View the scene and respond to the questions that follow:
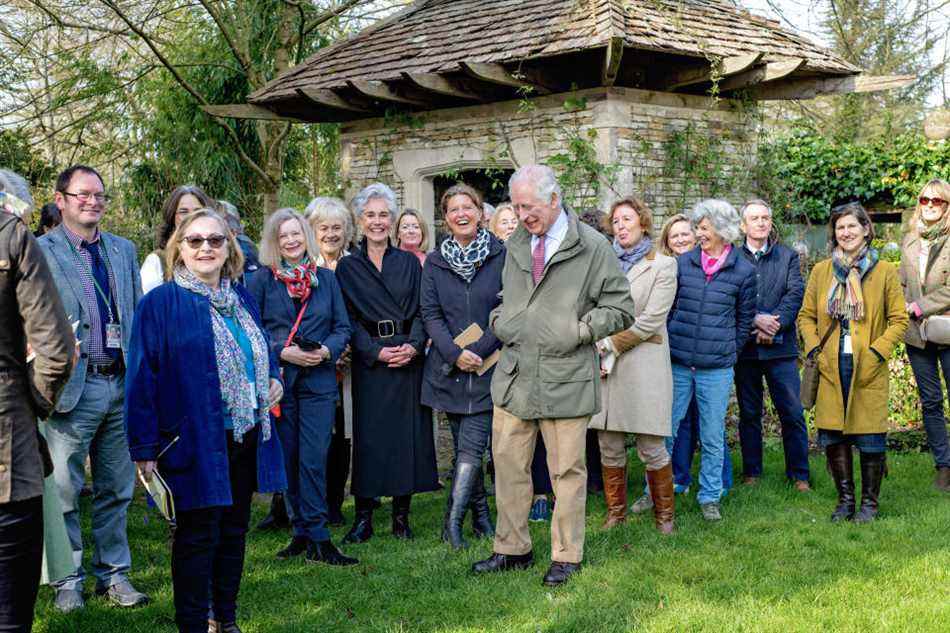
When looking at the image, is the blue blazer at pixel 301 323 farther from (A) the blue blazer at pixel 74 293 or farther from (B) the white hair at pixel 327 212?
(A) the blue blazer at pixel 74 293

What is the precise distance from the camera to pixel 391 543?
5812mm

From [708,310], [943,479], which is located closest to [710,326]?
[708,310]

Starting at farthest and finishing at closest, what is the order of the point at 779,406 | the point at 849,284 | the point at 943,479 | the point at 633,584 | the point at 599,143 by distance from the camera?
the point at 599,143 < the point at 779,406 < the point at 943,479 < the point at 849,284 < the point at 633,584

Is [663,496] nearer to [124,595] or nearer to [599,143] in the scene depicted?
[124,595]

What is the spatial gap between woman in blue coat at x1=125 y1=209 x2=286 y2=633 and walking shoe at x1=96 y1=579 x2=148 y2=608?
1.01 m

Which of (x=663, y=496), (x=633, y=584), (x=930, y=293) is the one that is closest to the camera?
(x=633, y=584)

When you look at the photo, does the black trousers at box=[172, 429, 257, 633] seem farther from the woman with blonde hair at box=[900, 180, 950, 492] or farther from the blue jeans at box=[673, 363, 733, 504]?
the woman with blonde hair at box=[900, 180, 950, 492]

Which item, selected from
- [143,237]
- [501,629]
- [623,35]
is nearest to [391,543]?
[501,629]

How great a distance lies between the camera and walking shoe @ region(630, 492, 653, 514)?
648 centimetres

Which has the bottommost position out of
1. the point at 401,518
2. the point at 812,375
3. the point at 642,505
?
the point at 642,505

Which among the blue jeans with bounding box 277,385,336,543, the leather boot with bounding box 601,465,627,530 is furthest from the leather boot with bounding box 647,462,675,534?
the blue jeans with bounding box 277,385,336,543

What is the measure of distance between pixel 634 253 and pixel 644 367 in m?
0.72

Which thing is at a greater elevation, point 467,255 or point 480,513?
point 467,255

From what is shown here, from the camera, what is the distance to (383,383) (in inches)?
233
